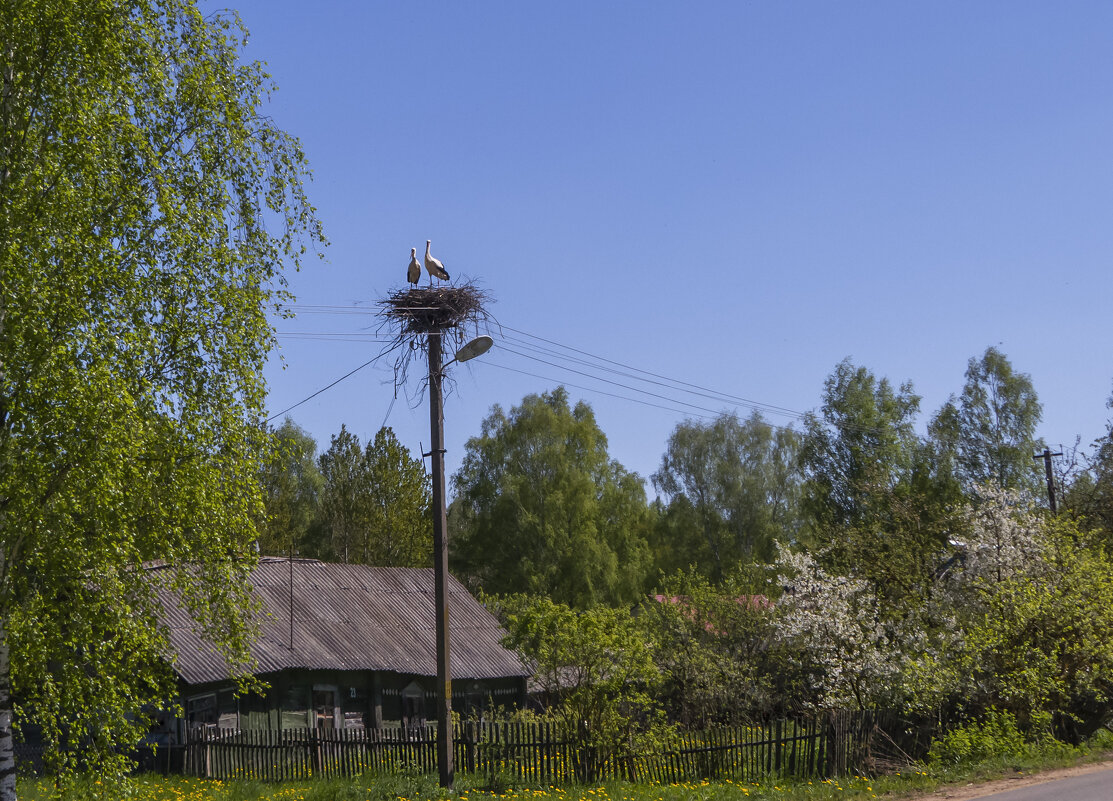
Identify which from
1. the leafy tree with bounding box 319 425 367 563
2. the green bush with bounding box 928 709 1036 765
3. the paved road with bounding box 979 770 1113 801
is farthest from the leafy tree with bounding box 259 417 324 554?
the paved road with bounding box 979 770 1113 801

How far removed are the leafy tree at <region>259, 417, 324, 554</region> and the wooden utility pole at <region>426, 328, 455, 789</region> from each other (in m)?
28.3

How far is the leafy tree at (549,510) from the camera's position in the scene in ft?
169

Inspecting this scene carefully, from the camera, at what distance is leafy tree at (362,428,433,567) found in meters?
51.5

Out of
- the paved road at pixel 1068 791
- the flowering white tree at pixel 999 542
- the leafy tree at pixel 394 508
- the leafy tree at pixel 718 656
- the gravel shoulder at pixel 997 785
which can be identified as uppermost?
the leafy tree at pixel 394 508

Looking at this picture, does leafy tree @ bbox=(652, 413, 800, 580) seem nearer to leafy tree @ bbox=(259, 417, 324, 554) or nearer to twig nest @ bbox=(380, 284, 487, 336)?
leafy tree @ bbox=(259, 417, 324, 554)

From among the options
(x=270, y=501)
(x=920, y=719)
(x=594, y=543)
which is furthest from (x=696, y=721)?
(x=270, y=501)

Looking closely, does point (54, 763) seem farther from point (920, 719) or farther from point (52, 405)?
point (920, 719)

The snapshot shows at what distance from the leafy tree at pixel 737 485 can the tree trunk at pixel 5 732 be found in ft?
163

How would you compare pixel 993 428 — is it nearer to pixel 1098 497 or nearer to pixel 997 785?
pixel 1098 497

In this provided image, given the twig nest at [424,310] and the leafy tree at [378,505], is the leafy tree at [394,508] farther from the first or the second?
the twig nest at [424,310]

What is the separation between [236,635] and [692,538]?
49914 mm

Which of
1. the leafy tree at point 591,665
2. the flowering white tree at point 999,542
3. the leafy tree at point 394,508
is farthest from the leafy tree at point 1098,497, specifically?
the leafy tree at point 394,508

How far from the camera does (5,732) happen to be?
10.1 metres

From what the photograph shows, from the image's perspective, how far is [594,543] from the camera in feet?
169
